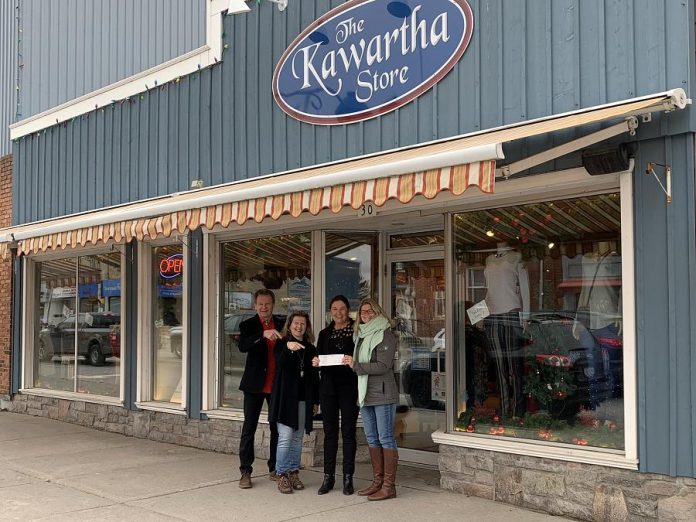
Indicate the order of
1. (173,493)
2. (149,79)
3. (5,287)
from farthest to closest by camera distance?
1. (5,287)
2. (149,79)
3. (173,493)

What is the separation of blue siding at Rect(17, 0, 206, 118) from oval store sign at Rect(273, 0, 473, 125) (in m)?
2.11

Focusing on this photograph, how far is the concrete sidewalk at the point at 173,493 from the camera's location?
19.9 feet

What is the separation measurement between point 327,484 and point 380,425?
79cm

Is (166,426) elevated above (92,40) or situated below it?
below

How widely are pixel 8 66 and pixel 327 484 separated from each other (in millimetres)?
9585

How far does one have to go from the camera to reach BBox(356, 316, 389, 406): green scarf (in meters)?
6.43

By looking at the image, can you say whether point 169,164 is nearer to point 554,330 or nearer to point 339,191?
point 339,191

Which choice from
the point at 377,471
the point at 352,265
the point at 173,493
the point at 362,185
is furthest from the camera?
the point at 352,265

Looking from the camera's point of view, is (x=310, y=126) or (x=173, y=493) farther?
(x=310, y=126)

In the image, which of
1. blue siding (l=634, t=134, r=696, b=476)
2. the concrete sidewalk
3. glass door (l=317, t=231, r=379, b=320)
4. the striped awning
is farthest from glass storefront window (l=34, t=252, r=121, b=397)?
blue siding (l=634, t=134, r=696, b=476)

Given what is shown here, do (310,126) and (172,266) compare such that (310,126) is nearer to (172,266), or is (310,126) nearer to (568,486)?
(172,266)

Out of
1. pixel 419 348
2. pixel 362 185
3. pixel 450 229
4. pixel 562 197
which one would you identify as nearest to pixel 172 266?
pixel 419 348

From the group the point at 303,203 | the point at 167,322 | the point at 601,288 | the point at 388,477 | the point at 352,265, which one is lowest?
the point at 388,477

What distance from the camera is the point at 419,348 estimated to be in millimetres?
8031
